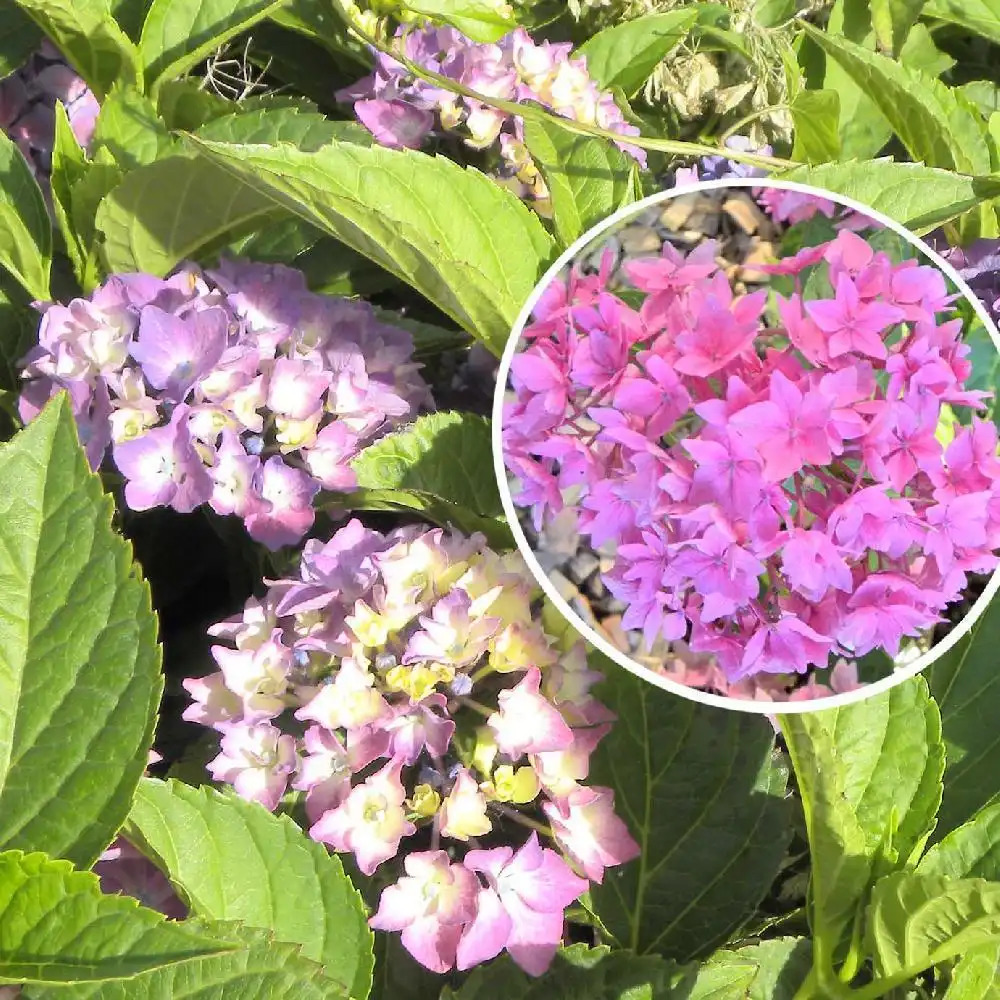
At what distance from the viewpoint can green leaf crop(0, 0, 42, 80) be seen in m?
1.15

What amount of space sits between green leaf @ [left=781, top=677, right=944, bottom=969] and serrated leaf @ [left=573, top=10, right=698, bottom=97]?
68cm

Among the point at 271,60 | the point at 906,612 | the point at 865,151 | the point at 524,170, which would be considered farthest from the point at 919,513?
the point at 271,60

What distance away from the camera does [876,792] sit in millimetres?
843

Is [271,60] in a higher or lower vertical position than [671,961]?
higher

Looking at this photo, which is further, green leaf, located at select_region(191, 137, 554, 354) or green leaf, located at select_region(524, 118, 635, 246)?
green leaf, located at select_region(524, 118, 635, 246)

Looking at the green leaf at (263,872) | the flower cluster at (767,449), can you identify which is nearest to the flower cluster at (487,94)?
the flower cluster at (767,449)

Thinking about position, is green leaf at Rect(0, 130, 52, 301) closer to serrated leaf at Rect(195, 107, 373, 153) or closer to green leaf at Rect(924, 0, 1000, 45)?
serrated leaf at Rect(195, 107, 373, 153)

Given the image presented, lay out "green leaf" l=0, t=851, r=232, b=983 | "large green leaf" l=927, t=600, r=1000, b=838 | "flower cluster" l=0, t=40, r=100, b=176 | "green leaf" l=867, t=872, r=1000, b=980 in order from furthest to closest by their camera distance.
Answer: "flower cluster" l=0, t=40, r=100, b=176, "large green leaf" l=927, t=600, r=1000, b=838, "green leaf" l=867, t=872, r=1000, b=980, "green leaf" l=0, t=851, r=232, b=983

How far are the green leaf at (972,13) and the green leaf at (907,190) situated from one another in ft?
1.88

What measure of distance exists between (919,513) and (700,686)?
6.7 inches

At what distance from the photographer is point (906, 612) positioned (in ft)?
2.51

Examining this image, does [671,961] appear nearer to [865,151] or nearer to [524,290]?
[524,290]

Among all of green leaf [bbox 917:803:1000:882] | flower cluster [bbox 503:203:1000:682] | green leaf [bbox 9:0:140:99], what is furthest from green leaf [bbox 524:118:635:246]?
green leaf [bbox 917:803:1000:882]

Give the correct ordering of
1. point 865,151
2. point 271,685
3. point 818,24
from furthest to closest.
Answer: point 818,24 < point 865,151 < point 271,685
